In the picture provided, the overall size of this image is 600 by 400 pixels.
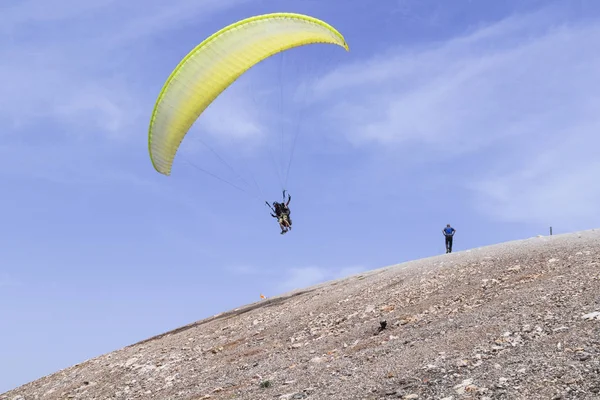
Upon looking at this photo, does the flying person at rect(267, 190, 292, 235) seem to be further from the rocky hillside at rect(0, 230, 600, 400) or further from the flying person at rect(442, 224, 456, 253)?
the flying person at rect(442, 224, 456, 253)

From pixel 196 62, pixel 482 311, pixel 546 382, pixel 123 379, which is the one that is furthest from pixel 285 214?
pixel 546 382

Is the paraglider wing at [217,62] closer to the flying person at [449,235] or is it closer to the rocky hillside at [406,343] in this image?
the rocky hillside at [406,343]

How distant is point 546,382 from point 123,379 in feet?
37.6

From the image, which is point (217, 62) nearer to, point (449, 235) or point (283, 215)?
point (283, 215)

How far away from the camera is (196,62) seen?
1905 centimetres

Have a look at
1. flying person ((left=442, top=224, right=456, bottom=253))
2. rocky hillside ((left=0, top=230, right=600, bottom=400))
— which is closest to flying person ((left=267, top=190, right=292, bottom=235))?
rocky hillside ((left=0, top=230, right=600, bottom=400))

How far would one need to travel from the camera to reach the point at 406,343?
512 inches

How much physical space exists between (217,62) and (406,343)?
11052 millimetres

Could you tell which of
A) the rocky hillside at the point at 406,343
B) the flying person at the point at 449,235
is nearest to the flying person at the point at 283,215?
the rocky hillside at the point at 406,343

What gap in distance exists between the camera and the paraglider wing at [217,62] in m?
19.0

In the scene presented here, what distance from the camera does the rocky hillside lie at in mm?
10305

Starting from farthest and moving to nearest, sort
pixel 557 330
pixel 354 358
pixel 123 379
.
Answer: pixel 123 379 → pixel 354 358 → pixel 557 330

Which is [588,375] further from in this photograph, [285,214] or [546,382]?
[285,214]

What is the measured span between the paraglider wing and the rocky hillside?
6.89 metres
